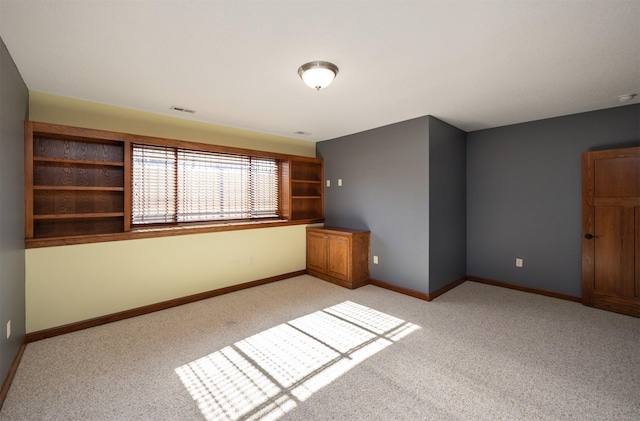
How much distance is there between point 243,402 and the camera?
1.90 m

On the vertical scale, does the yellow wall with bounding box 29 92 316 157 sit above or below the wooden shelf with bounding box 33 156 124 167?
above

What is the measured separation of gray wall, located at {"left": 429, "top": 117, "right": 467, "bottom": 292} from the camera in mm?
3797

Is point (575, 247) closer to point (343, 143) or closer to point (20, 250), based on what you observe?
point (343, 143)

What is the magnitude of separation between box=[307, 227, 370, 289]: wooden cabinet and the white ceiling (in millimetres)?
1918

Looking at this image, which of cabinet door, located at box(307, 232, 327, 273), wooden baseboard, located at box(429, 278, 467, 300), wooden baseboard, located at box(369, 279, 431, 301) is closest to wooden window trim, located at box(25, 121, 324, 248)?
cabinet door, located at box(307, 232, 327, 273)

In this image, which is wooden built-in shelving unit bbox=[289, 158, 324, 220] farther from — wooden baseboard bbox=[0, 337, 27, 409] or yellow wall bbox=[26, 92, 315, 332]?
wooden baseboard bbox=[0, 337, 27, 409]

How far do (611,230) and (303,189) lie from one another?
4.29 metres

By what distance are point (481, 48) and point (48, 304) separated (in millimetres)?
4436

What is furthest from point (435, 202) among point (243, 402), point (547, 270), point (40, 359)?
point (40, 359)

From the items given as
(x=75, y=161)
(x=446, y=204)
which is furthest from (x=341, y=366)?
(x=75, y=161)

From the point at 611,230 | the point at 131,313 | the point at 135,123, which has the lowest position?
the point at 131,313

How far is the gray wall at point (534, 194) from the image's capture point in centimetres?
Answer: 359

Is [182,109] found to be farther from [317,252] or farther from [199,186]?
[317,252]

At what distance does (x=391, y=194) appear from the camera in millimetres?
4141
